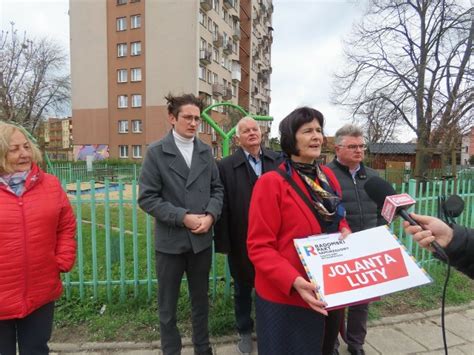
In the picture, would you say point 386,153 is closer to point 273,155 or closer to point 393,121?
point 393,121

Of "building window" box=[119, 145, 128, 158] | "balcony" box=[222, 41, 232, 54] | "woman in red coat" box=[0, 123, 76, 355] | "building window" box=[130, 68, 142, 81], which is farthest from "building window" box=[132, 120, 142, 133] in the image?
"woman in red coat" box=[0, 123, 76, 355]

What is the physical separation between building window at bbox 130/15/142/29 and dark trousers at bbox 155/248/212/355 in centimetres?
3475

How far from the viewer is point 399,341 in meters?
3.17

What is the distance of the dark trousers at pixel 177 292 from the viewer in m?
2.63

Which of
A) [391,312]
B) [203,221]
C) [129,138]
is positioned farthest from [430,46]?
[129,138]

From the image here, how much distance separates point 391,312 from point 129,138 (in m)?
33.3

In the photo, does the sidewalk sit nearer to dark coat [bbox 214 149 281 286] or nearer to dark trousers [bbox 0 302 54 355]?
dark coat [bbox 214 149 281 286]

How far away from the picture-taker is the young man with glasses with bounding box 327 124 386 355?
2.80 m

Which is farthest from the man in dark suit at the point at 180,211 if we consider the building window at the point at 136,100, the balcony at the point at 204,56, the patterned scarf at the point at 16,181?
the building window at the point at 136,100

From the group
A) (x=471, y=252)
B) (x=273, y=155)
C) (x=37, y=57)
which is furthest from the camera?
(x=37, y=57)

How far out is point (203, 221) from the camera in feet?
8.44

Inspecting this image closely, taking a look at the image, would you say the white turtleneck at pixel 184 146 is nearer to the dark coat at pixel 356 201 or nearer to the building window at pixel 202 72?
the dark coat at pixel 356 201

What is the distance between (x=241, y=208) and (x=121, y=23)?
36.0 m

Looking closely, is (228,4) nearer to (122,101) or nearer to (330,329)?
(122,101)
